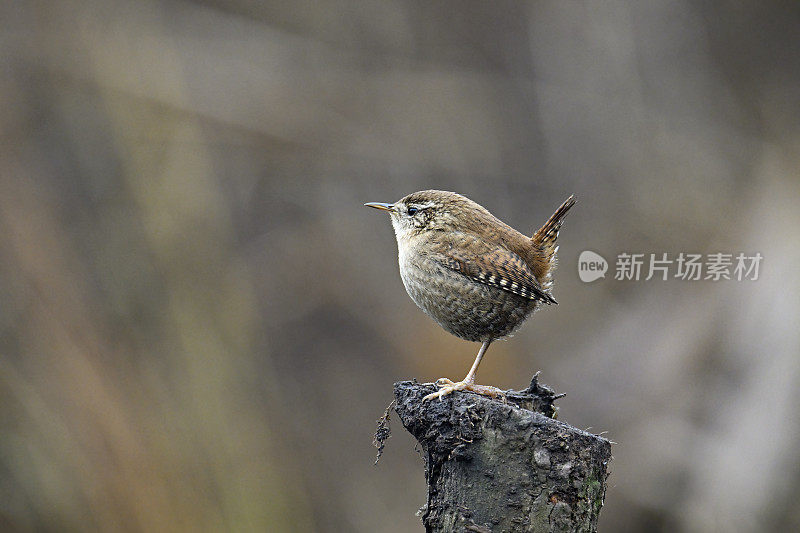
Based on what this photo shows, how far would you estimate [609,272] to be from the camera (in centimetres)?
650

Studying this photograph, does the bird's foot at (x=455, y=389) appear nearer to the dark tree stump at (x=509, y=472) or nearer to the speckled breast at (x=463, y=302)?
the dark tree stump at (x=509, y=472)

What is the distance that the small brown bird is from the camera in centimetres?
306

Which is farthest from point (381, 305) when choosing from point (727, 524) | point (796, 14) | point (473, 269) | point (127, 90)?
point (796, 14)

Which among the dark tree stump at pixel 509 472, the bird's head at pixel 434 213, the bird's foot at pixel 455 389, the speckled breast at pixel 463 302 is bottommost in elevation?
the dark tree stump at pixel 509 472

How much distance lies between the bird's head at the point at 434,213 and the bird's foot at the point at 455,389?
649 mm

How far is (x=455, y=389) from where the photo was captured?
2.61m

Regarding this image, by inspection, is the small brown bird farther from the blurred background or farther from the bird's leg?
the blurred background

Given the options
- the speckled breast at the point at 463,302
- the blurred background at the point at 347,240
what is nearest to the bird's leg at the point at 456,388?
the speckled breast at the point at 463,302

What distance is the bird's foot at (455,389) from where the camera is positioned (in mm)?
2383

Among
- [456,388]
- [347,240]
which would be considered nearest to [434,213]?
[456,388]

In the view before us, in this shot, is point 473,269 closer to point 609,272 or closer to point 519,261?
point 519,261

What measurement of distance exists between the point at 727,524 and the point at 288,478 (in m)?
2.95

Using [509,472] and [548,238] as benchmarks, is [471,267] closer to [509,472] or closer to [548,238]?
[548,238]

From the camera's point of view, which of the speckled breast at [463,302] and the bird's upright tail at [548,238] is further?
the bird's upright tail at [548,238]
